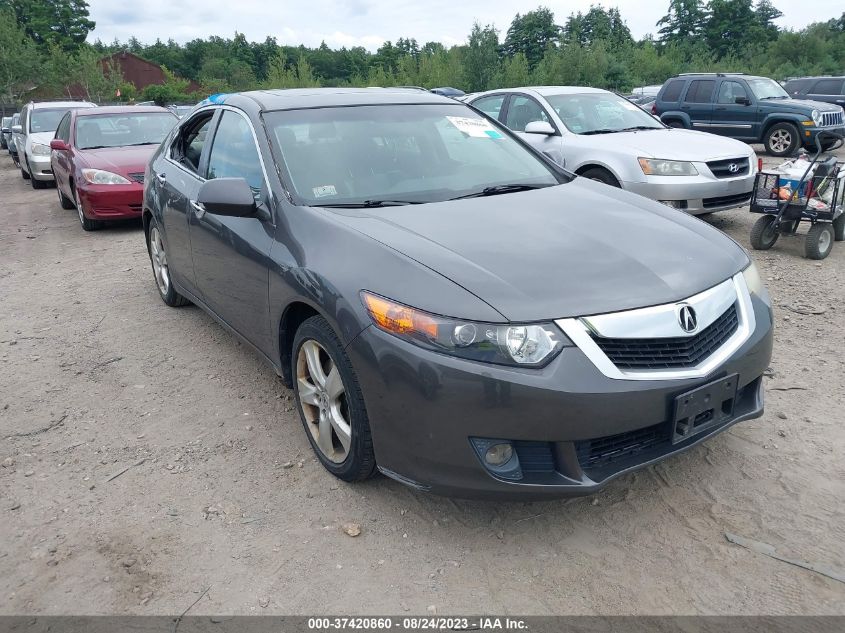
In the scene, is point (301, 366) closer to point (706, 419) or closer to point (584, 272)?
point (584, 272)

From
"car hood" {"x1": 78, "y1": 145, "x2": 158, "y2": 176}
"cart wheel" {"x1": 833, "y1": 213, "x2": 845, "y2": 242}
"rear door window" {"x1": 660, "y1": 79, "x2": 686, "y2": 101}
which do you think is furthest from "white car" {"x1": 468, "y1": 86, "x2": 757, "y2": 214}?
"rear door window" {"x1": 660, "y1": 79, "x2": 686, "y2": 101}

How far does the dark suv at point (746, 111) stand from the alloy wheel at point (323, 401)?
14179 millimetres

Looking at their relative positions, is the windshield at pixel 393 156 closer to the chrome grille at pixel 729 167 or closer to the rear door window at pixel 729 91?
the chrome grille at pixel 729 167

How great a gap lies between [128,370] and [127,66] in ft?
261

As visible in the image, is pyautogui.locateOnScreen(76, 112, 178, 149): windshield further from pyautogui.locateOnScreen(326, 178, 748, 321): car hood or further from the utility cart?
pyautogui.locateOnScreen(326, 178, 748, 321): car hood

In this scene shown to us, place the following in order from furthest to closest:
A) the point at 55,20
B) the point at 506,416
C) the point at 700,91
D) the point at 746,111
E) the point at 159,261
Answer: the point at 55,20 → the point at 700,91 → the point at 746,111 → the point at 159,261 → the point at 506,416

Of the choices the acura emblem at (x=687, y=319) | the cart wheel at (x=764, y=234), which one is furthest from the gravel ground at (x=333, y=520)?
the cart wheel at (x=764, y=234)

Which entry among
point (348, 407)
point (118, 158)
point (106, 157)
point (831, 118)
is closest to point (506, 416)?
point (348, 407)

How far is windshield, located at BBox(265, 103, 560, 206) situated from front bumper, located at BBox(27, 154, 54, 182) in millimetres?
11705

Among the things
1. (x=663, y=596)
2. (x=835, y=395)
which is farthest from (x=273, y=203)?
(x=835, y=395)

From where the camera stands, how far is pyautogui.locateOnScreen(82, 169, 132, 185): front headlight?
880 cm

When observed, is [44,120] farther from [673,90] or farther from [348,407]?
[348,407]

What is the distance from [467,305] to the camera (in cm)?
248

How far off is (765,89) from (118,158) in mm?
13231
